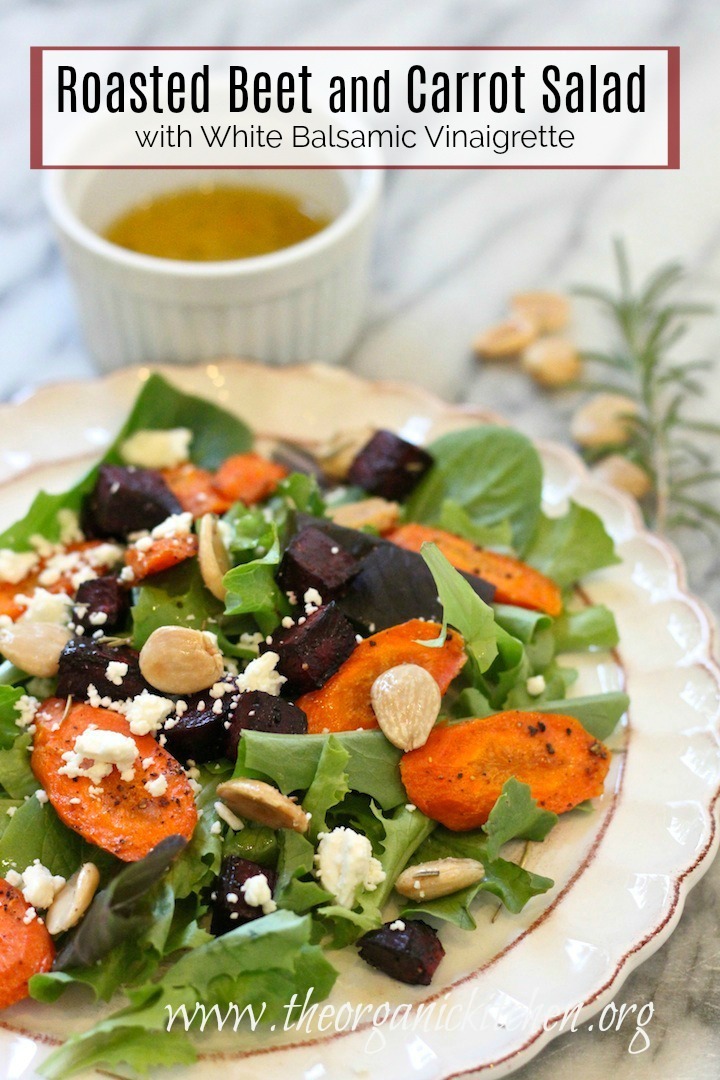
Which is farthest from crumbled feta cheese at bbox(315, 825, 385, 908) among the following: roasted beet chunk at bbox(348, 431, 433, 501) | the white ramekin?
the white ramekin

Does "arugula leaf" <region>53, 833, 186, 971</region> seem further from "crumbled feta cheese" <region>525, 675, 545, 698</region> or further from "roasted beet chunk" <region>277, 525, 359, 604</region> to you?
"crumbled feta cheese" <region>525, 675, 545, 698</region>

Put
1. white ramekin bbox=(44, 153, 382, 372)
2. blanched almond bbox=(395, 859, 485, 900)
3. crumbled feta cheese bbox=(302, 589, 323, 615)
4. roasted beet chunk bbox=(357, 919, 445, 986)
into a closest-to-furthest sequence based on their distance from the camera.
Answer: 1. roasted beet chunk bbox=(357, 919, 445, 986)
2. blanched almond bbox=(395, 859, 485, 900)
3. crumbled feta cheese bbox=(302, 589, 323, 615)
4. white ramekin bbox=(44, 153, 382, 372)

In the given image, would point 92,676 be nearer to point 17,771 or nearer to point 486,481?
point 17,771

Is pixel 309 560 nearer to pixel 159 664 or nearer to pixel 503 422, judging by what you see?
pixel 159 664

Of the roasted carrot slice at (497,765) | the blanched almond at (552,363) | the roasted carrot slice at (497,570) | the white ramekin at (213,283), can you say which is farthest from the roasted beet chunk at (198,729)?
the blanched almond at (552,363)

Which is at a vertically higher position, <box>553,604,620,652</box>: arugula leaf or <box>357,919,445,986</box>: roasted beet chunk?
<box>553,604,620,652</box>: arugula leaf

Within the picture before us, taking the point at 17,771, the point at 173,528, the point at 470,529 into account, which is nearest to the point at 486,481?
the point at 470,529

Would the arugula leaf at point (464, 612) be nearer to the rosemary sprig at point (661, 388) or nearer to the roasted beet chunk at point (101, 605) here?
the roasted beet chunk at point (101, 605)
